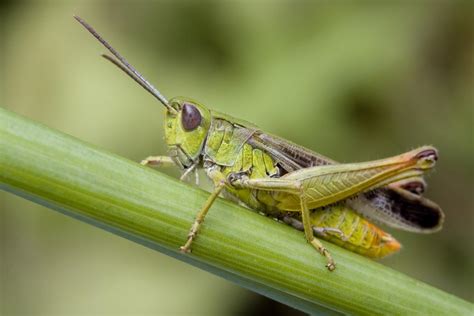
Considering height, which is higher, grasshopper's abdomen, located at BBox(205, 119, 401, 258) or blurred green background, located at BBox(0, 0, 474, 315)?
blurred green background, located at BBox(0, 0, 474, 315)

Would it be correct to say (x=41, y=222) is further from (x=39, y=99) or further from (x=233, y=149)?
(x=233, y=149)

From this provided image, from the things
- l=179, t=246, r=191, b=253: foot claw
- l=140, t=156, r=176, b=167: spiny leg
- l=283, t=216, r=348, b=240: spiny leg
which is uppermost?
l=140, t=156, r=176, b=167: spiny leg

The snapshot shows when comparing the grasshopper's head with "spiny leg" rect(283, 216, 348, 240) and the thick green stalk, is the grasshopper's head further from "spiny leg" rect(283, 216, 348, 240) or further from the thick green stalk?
the thick green stalk

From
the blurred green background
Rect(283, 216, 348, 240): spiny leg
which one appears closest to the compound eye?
Rect(283, 216, 348, 240): spiny leg

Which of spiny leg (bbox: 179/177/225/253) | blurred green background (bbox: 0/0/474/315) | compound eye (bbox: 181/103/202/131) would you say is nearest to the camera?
spiny leg (bbox: 179/177/225/253)

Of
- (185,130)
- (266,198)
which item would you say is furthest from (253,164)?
(185,130)

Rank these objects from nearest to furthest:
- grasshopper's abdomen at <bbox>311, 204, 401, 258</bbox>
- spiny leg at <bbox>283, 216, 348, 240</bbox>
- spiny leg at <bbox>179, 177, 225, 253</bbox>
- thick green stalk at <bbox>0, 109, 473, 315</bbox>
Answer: thick green stalk at <bbox>0, 109, 473, 315</bbox>
spiny leg at <bbox>179, 177, 225, 253</bbox>
spiny leg at <bbox>283, 216, 348, 240</bbox>
grasshopper's abdomen at <bbox>311, 204, 401, 258</bbox>

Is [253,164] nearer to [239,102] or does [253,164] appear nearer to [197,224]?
[197,224]

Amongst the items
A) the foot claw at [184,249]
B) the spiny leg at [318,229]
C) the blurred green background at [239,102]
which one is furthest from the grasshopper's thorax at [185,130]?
the blurred green background at [239,102]
